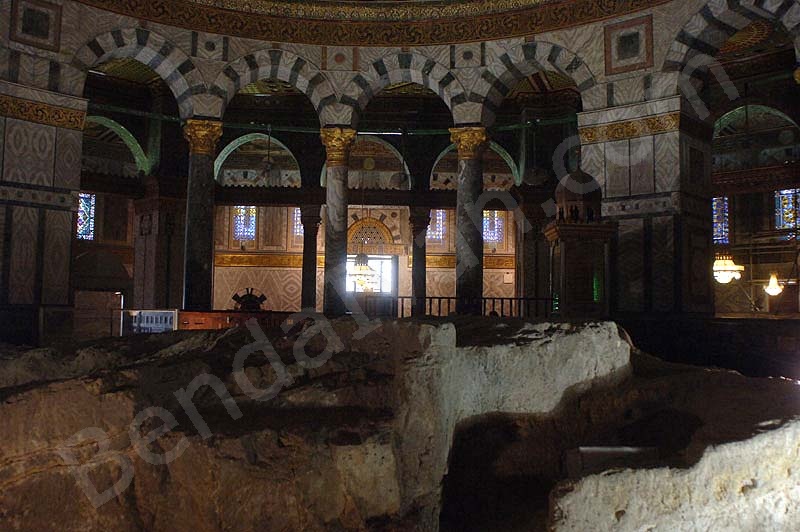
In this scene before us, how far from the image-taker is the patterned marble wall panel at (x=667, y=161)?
12.1 metres

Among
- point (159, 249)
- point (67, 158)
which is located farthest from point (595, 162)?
point (159, 249)

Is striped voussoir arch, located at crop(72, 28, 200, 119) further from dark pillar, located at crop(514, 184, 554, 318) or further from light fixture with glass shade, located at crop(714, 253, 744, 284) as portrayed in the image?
light fixture with glass shade, located at crop(714, 253, 744, 284)

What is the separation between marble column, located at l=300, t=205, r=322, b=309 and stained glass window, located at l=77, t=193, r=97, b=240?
23.1 feet

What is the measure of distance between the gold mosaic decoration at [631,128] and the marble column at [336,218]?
179 inches

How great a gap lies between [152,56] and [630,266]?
9200mm

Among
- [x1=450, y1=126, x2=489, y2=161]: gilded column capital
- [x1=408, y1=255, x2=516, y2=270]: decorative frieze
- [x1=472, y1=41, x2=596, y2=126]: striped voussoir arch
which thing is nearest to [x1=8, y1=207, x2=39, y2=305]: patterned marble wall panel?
[x1=450, y1=126, x2=489, y2=161]: gilded column capital

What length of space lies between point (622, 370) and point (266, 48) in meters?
10.5

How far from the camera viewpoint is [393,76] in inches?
582

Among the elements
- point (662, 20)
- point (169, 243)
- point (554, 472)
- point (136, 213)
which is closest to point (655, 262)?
point (662, 20)

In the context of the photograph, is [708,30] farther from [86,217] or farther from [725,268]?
[86,217]

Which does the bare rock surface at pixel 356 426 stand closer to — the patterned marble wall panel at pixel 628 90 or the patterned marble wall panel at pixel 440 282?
the patterned marble wall panel at pixel 628 90

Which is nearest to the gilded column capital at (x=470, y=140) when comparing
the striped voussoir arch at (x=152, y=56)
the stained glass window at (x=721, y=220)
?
the striped voussoir arch at (x=152, y=56)

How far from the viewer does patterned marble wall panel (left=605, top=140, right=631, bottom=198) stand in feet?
41.4

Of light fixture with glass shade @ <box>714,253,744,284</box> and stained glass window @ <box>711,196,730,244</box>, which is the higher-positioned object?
stained glass window @ <box>711,196,730,244</box>
